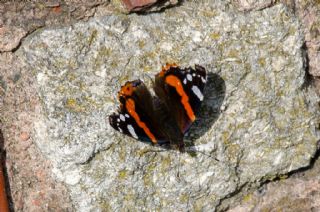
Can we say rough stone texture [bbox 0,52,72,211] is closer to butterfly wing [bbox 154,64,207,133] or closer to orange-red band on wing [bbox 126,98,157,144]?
orange-red band on wing [bbox 126,98,157,144]

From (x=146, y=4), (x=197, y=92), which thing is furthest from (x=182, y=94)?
(x=146, y=4)

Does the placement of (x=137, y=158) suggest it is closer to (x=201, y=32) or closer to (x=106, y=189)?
(x=106, y=189)

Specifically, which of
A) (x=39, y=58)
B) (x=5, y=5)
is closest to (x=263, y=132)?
(x=39, y=58)

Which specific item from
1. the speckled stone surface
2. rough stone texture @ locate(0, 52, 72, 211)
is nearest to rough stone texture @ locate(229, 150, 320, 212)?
the speckled stone surface

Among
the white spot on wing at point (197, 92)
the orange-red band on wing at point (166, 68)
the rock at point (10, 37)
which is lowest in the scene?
the white spot on wing at point (197, 92)

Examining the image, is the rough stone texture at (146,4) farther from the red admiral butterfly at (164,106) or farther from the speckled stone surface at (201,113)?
the red admiral butterfly at (164,106)

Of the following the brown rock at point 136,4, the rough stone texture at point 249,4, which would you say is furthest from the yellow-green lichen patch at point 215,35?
the brown rock at point 136,4
